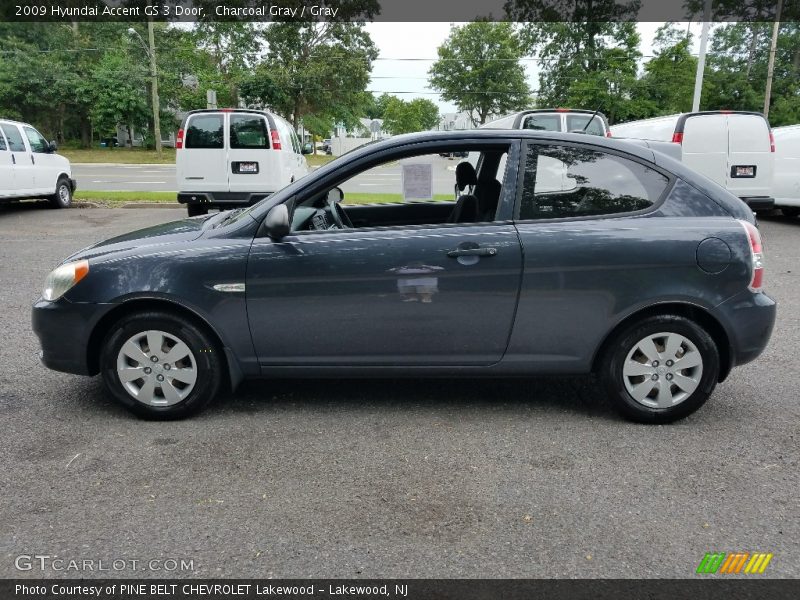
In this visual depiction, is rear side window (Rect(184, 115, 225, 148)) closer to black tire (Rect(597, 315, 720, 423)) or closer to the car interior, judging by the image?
the car interior

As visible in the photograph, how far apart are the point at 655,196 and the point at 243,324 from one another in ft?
8.29

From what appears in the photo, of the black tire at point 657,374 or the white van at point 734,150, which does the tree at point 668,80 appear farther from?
the black tire at point 657,374

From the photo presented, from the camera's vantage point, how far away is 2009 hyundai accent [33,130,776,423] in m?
3.58

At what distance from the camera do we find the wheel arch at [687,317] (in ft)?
11.9

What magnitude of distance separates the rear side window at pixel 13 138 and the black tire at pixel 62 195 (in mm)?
1110

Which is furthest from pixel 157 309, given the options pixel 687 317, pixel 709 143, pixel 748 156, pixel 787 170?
pixel 787 170

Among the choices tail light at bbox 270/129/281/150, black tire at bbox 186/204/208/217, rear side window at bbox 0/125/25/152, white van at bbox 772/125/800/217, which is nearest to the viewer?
tail light at bbox 270/129/281/150

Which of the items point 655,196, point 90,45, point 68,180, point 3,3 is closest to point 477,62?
point 90,45

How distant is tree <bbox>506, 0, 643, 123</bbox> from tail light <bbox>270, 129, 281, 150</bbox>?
30.5m

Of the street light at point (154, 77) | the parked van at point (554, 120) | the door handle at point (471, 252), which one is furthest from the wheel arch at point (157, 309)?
the street light at point (154, 77)

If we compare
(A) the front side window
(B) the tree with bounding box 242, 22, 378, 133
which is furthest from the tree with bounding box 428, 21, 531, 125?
(A) the front side window

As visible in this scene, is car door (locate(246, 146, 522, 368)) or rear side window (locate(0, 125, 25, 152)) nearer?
car door (locate(246, 146, 522, 368))

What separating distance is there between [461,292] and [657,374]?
1.24 meters

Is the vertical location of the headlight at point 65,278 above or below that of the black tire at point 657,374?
above
